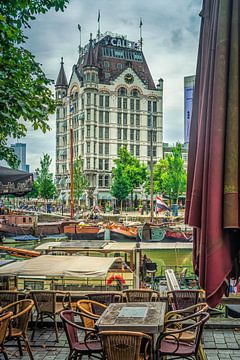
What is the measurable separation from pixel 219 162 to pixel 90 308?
4.73 m

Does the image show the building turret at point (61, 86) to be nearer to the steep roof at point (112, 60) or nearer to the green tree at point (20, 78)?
the steep roof at point (112, 60)

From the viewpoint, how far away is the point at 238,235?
10.4ft

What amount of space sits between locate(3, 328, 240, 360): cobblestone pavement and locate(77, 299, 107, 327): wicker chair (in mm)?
752

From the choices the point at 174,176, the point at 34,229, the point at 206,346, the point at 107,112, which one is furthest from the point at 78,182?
the point at 206,346

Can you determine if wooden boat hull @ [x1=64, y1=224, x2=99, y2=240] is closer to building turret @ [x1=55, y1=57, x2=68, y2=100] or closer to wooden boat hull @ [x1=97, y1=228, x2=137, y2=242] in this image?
wooden boat hull @ [x1=97, y1=228, x2=137, y2=242]

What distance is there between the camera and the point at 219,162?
119 inches

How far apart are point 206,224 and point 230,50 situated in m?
1.18

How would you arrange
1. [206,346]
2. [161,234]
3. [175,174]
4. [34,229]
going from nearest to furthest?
[206,346] → [161,234] → [34,229] → [175,174]

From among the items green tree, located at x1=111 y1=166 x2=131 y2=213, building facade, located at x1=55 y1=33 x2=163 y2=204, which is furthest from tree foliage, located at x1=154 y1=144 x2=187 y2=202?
building facade, located at x1=55 y1=33 x2=163 y2=204

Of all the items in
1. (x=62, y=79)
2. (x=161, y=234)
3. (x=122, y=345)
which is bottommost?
(x=161, y=234)

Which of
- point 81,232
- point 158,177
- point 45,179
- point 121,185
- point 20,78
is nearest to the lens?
point 20,78

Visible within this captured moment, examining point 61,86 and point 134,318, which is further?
point 61,86

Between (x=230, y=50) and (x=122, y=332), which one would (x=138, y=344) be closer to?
(x=122, y=332)

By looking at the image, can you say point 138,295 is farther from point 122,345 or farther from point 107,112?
point 107,112
